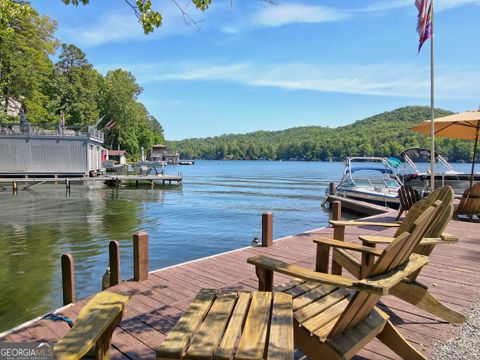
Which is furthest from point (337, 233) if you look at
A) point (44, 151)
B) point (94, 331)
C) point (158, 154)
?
point (158, 154)

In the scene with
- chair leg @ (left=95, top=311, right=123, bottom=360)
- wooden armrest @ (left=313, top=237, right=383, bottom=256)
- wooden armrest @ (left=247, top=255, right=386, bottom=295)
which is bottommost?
chair leg @ (left=95, top=311, right=123, bottom=360)

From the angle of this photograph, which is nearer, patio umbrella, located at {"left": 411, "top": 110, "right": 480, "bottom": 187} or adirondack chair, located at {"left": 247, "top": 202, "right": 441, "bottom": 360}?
adirondack chair, located at {"left": 247, "top": 202, "right": 441, "bottom": 360}

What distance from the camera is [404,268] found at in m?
2.63

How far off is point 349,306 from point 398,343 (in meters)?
0.90

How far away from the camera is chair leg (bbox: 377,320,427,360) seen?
277 cm

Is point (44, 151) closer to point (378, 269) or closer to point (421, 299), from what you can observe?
point (421, 299)

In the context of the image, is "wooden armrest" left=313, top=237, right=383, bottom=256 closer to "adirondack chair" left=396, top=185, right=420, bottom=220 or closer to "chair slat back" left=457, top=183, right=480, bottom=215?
"adirondack chair" left=396, top=185, right=420, bottom=220

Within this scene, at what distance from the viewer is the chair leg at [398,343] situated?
277 cm

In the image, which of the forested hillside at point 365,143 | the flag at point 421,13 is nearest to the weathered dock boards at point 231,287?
the flag at point 421,13

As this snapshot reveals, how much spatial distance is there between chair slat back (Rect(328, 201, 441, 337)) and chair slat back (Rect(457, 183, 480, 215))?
829cm

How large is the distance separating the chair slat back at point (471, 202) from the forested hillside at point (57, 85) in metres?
23.7

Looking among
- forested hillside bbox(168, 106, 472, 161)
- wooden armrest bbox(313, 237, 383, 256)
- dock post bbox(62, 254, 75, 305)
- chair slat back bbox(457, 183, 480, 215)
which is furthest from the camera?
forested hillside bbox(168, 106, 472, 161)

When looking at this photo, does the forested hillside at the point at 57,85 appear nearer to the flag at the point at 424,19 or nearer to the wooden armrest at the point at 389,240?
the flag at the point at 424,19

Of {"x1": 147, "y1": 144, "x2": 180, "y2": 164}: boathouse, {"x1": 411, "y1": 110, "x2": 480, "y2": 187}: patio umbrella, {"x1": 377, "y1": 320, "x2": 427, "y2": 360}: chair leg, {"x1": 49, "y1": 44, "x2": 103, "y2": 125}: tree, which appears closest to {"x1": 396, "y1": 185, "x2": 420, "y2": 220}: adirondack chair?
{"x1": 411, "y1": 110, "x2": 480, "y2": 187}: patio umbrella
